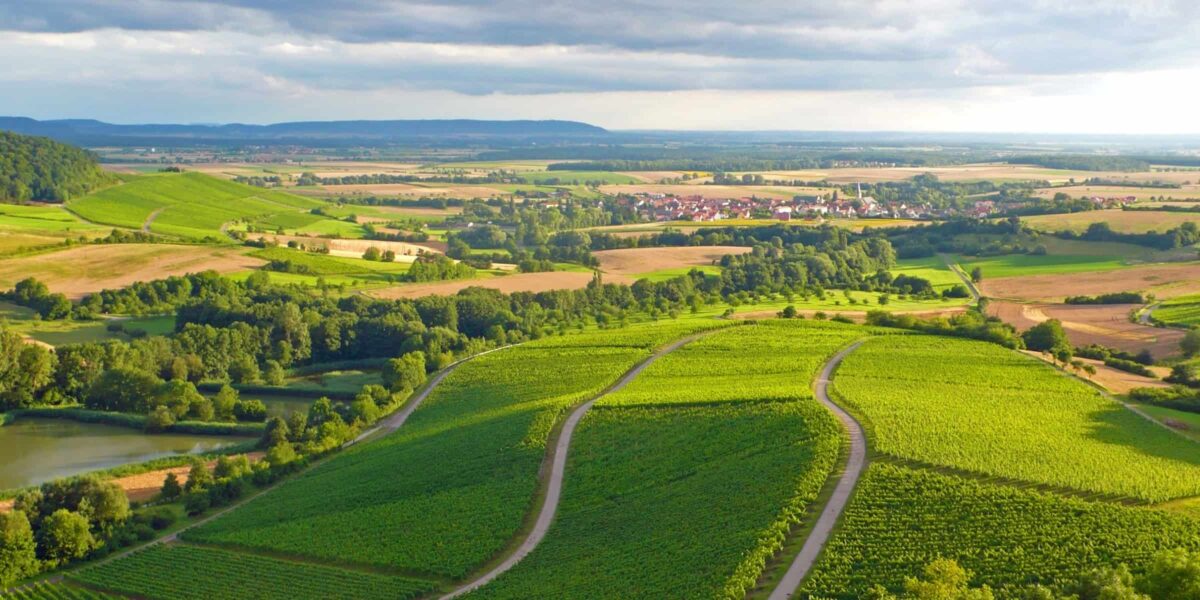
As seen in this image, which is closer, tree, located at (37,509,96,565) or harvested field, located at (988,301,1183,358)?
tree, located at (37,509,96,565)

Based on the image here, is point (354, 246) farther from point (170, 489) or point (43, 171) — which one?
point (170, 489)

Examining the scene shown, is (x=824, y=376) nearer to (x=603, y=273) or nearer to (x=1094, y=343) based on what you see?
(x=1094, y=343)

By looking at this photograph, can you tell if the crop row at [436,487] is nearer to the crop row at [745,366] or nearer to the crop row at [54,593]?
the crop row at [745,366]

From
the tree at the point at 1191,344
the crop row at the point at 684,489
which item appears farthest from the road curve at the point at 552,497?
the tree at the point at 1191,344

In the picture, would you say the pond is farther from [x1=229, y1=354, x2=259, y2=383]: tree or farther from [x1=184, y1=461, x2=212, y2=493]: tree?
[x1=229, y1=354, x2=259, y2=383]: tree

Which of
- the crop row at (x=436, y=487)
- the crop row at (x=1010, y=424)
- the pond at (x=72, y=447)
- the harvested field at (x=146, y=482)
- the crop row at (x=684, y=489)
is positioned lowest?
the pond at (x=72, y=447)

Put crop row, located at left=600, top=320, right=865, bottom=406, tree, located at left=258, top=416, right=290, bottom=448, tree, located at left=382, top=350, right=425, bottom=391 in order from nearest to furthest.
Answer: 1. crop row, located at left=600, top=320, right=865, bottom=406
2. tree, located at left=258, top=416, right=290, bottom=448
3. tree, located at left=382, top=350, right=425, bottom=391

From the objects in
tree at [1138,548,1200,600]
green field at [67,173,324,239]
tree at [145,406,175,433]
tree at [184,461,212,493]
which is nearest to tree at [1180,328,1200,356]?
tree at [1138,548,1200,600]
